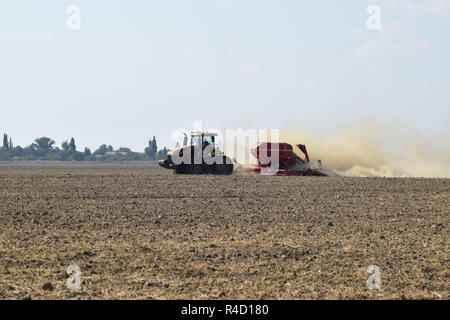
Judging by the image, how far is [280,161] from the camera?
4147 cm

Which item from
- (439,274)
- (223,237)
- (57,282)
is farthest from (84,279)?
(439,274)

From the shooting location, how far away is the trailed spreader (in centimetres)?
4100

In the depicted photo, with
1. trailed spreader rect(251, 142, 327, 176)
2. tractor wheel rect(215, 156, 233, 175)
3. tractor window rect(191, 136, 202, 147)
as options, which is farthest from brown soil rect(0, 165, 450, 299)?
tractor wheel rect(215, 156, 233, 175)

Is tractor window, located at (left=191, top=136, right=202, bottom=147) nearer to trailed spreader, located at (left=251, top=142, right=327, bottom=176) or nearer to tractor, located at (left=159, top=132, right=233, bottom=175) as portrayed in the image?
tractor, located at (left=159, top=132, right=233, bottom=175)

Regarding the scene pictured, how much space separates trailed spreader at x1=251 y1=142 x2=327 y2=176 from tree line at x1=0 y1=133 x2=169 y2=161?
367ft

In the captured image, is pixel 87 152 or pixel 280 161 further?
pixel 87 152

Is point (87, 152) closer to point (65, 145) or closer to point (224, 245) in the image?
point (65, 145)

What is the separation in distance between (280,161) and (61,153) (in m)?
126

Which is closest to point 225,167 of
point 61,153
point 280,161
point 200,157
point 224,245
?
point 200,157

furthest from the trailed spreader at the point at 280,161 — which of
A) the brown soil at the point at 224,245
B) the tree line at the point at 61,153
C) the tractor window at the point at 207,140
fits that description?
the tree line at the point at 61,153

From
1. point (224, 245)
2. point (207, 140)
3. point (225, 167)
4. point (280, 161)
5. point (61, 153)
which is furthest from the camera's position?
point (61, 153)

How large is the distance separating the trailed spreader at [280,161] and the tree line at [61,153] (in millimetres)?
111967

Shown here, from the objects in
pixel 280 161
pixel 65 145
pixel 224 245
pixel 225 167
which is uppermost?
pixel 65 145

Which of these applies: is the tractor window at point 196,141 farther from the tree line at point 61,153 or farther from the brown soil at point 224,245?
the tree line at point 61,153
